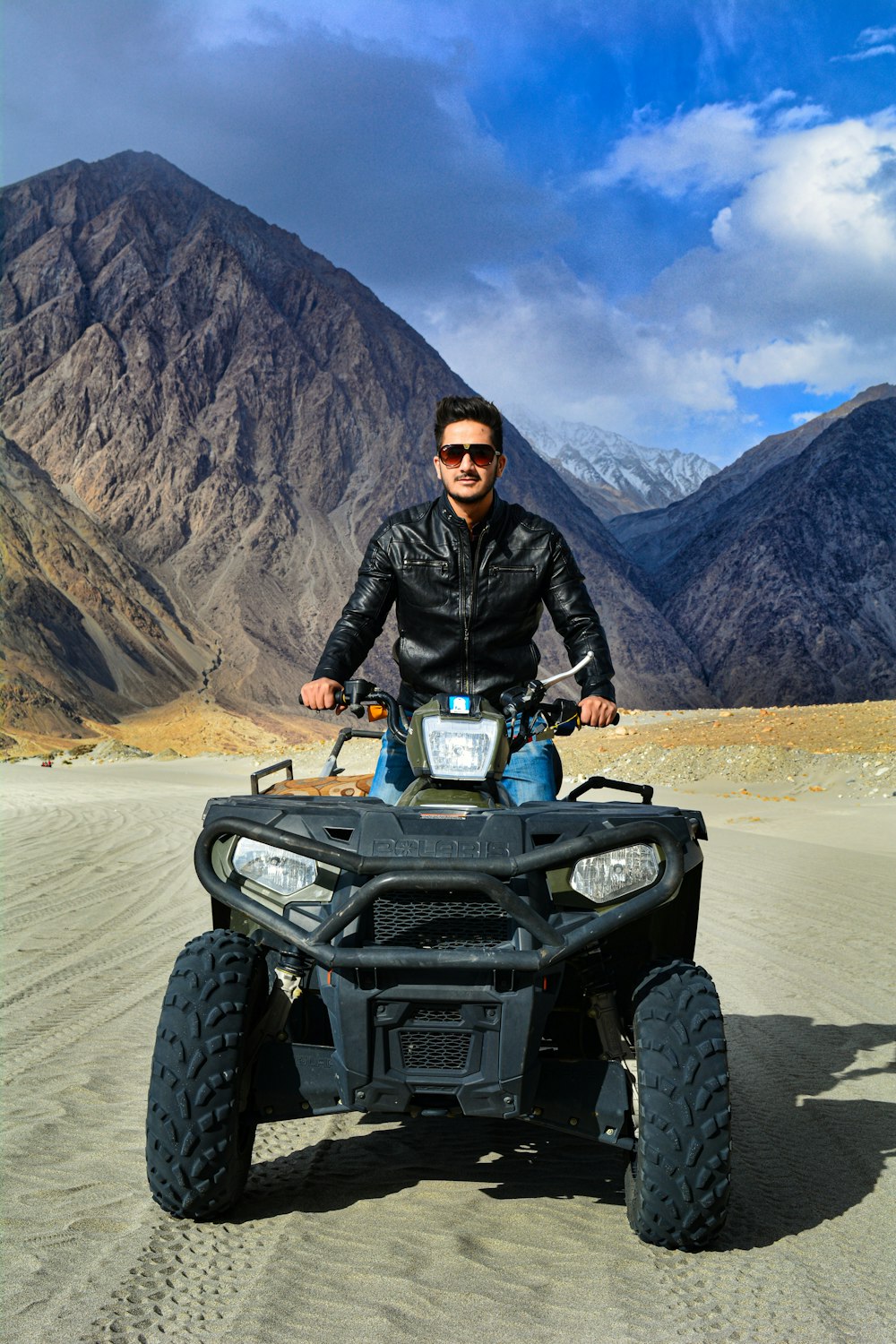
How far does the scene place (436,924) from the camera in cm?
330

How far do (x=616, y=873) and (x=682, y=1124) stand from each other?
67 cm

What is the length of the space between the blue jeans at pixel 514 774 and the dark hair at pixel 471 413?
1.11 metres

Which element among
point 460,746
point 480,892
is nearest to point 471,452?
point 460,746

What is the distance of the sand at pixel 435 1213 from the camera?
9.85ft

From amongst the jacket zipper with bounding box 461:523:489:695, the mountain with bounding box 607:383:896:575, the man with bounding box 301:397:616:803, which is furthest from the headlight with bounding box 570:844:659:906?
the mountain with bounding box 607:383:896:575

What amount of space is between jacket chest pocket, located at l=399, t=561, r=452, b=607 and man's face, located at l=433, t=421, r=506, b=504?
0.25 metres

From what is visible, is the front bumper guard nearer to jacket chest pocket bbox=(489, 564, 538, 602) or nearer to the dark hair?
jacket chest pocket bbox=(489, 564, 538, 602)

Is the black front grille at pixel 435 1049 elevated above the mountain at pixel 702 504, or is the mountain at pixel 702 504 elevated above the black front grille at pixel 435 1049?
the mountain at pixel 702 504

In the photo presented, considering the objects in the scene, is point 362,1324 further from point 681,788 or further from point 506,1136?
point 681,788

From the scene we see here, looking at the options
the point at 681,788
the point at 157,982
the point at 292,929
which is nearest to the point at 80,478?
the point at 681,788

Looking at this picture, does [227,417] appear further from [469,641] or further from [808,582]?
[469,641]

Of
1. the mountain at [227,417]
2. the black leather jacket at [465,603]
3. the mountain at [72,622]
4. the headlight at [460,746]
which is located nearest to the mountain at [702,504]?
the mountain at [227,417]

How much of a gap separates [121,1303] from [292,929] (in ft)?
3.16

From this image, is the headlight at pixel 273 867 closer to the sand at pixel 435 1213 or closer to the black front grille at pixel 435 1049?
the black front grille at pixel 435 1049
